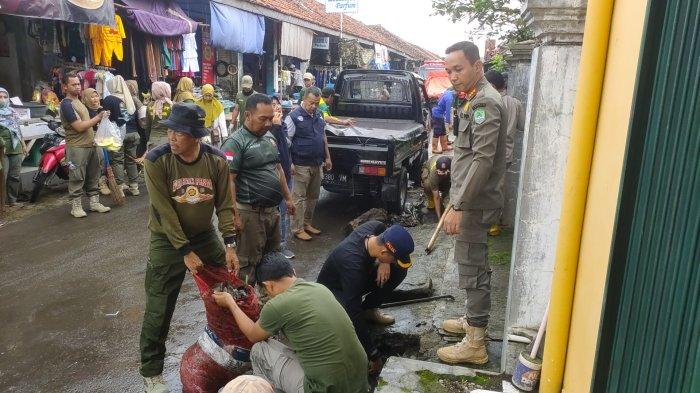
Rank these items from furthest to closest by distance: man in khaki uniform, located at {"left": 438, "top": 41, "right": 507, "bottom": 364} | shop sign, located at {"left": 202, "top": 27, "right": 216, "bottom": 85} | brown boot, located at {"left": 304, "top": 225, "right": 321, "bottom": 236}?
1. shop sign, located at {"left": 202, "top": 27, "right": 216, "bottom": 85}
2. brown boot, located at {"left": 304, "top": 225, "right": 321, "bottom": 236}
3. man in khaki uniform, located at {"left": 438, "top": 41, "right": 507, "bottom": 364}

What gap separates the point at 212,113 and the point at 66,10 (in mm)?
2972

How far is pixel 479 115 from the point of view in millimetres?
3119

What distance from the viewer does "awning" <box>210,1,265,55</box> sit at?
36.4ft

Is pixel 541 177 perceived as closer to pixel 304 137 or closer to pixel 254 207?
pixel 254 207

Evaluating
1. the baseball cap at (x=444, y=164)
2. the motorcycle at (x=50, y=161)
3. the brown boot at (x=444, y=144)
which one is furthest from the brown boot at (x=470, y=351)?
the brown boot at (x=444, y=144)

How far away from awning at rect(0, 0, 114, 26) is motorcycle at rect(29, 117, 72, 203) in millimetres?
1626

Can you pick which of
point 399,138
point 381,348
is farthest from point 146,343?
point 399,138

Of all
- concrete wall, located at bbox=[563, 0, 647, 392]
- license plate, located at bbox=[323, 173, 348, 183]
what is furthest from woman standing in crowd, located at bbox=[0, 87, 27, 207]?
concrete wall, located at bbox=[563, 0, 647, 392]

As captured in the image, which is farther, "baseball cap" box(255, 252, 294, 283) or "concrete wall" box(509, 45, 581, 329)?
"baseball cap" box(255, 252, 294, 283)

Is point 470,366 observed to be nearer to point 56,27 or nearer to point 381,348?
point 381,348

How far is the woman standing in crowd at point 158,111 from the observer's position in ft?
24.4

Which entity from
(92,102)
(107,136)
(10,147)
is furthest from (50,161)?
(92,102)

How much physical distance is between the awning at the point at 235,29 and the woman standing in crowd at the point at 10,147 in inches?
200

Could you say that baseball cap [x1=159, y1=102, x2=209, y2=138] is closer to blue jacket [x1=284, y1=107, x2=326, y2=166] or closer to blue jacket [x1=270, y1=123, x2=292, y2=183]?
blue jacket [x1=270, y1=123, x2=292, y2=183]
